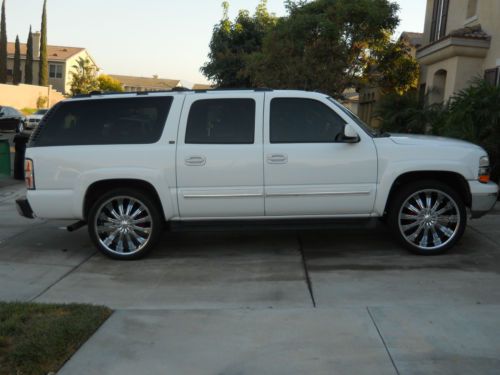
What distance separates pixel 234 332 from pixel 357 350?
972 millimetres

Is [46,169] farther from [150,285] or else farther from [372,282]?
[372,282]

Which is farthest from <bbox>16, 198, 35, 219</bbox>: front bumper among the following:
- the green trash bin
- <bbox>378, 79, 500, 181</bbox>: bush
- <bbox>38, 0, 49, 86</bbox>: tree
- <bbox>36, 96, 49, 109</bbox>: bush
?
<bbox>38, 0, 49, 86</bbox>: tree

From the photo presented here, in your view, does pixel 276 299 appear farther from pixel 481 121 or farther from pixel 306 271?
pixel 481 121

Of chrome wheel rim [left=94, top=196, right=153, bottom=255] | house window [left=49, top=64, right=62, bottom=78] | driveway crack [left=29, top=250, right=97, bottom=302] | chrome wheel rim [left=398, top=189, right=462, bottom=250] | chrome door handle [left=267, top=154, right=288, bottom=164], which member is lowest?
driveway crack [left=29, top=250, right=97, bottom=302]

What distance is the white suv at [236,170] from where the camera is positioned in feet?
20.7

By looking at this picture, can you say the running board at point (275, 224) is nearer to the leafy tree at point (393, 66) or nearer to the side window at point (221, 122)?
the side window at point (221, 122)

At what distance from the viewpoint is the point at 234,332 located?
4.41 meters

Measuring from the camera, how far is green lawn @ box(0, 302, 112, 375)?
3.93 meters

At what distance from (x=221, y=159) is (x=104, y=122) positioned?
4.86ft

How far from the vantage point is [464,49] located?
45.5 feet

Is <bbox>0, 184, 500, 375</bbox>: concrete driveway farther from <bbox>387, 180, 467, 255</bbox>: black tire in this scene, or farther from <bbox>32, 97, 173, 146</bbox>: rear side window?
<bbox>32, 97, 173, 146</bbox>: rear side window

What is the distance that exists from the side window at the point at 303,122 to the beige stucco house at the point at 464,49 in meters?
6.88

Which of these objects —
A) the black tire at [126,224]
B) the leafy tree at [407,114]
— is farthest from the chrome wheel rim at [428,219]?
the leafy tree at [407,114]

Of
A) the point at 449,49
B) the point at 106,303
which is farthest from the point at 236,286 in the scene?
the point at 449,49
